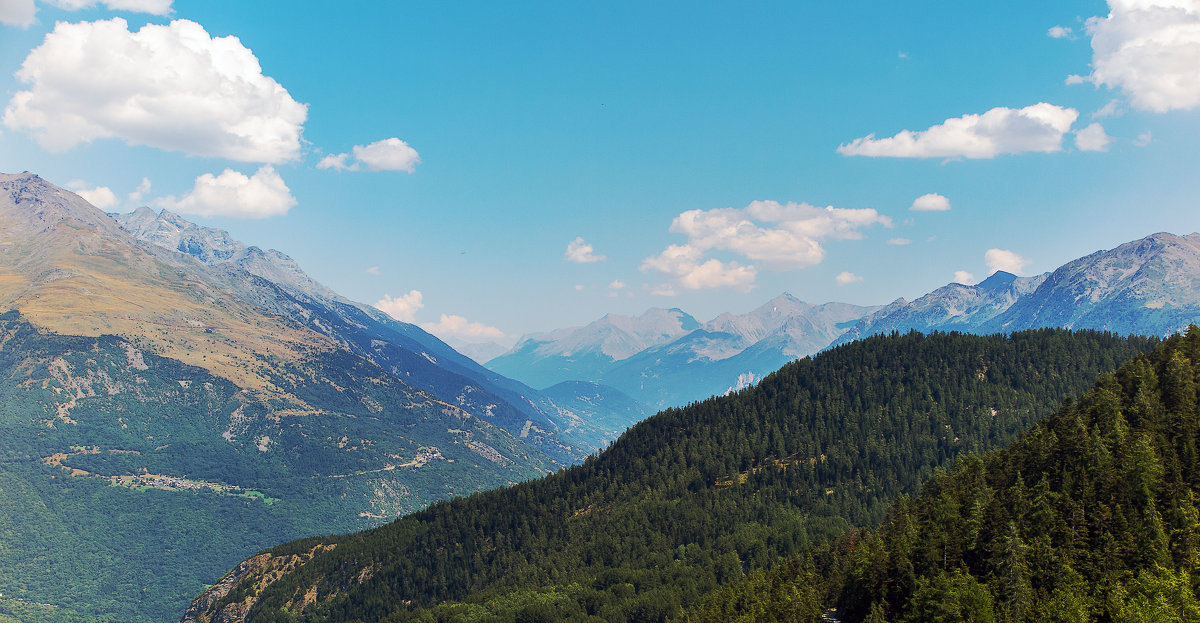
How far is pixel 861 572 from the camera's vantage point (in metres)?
155

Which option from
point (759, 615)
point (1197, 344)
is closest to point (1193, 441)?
point (1197, 344)

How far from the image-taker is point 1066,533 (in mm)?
133875

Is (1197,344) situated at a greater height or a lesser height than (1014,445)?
greater

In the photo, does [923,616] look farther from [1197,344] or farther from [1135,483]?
[1197,344]

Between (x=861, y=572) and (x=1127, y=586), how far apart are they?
44.9 meters

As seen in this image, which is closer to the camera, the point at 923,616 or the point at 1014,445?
the point at 923,616

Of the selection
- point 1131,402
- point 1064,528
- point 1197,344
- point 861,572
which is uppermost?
point 1197,344

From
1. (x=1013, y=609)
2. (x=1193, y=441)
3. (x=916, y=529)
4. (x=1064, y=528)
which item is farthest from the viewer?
(x=916, y=529)

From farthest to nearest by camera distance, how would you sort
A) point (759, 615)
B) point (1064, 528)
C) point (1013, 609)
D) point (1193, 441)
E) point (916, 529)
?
point (759, 615) → point (916, 529) → point (1193, 441) → point (1064, 528) → point (1013, 609)

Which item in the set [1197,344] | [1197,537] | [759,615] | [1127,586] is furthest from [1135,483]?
[759,615]

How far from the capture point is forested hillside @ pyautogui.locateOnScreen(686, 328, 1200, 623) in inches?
4796

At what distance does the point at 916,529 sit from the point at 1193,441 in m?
51.0

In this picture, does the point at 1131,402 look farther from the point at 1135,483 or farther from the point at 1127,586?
the point at 1127,586

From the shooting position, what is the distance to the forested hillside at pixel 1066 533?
12181 centimetres
